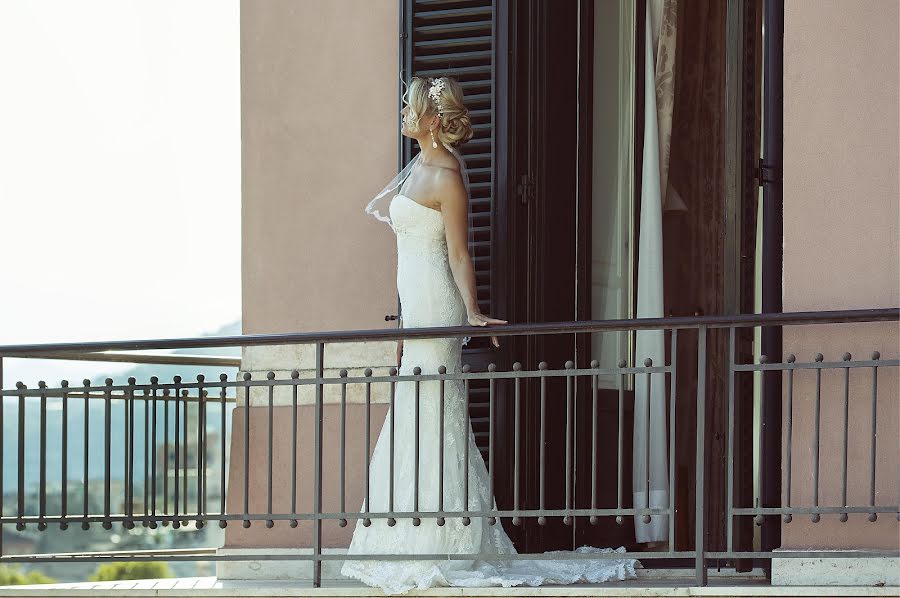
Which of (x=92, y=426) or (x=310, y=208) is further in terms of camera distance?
(x=92, y=426)

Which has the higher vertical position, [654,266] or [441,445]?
[654,266]

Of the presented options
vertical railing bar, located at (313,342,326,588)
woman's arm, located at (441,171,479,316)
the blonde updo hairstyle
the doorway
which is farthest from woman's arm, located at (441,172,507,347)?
vertical railing bar, located at (313,342,326,588)

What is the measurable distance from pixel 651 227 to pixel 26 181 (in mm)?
24094

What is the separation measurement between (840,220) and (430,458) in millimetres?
1860

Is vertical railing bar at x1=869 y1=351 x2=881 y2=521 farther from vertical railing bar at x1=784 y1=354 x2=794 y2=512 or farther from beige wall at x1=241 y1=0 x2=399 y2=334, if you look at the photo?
beige wall at x1=241 y1=0 x2=399 y2=334

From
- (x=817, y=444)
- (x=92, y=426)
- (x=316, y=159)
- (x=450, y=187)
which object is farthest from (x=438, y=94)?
(x=92, y=426)

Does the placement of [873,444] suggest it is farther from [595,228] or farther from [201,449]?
[201,449]

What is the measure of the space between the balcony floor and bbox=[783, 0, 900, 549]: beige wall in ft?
1.04

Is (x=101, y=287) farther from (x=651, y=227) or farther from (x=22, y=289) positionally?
(x=651, y=227)

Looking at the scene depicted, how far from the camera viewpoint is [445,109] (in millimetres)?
5914

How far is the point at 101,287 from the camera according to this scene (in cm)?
3008

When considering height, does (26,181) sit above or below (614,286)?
above

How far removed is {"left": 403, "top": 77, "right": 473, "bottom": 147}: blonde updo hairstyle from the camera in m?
5.89

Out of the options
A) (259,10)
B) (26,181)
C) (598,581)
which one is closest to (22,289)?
(26,181)
